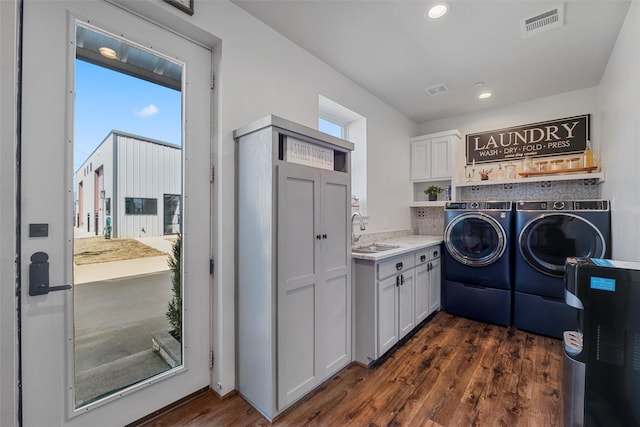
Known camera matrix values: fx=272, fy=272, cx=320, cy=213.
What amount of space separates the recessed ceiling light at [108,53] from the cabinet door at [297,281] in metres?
1.12

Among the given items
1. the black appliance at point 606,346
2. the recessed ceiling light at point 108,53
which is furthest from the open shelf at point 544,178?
the recessed ceiling light at point 108,53

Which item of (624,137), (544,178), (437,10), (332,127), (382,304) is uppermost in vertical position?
(437,10)

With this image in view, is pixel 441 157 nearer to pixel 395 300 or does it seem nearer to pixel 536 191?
pixel 536 191

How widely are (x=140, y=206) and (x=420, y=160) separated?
3.64m

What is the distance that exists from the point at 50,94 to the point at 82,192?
48cm

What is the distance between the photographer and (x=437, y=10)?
6.38 ft

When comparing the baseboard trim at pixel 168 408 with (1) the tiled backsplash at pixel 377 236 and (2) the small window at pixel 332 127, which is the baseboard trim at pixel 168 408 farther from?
(2) the small window at pixel 332 127

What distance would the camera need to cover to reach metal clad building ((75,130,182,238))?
148 cm

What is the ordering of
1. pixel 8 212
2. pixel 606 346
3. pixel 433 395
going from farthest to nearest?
pixel 433 395 < pixel 606 346 < pixel 8 212

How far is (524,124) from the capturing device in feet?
11.7

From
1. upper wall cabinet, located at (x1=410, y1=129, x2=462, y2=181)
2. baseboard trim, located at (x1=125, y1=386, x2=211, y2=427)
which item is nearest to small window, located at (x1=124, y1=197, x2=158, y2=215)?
baseboard trim, located at (x1=125, y1=386, x2=211, y2=427)

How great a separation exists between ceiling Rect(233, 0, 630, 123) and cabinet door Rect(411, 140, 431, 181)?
0.83 meters

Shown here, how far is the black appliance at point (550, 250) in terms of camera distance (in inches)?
99.5

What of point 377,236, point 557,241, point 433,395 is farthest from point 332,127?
point 433,395
